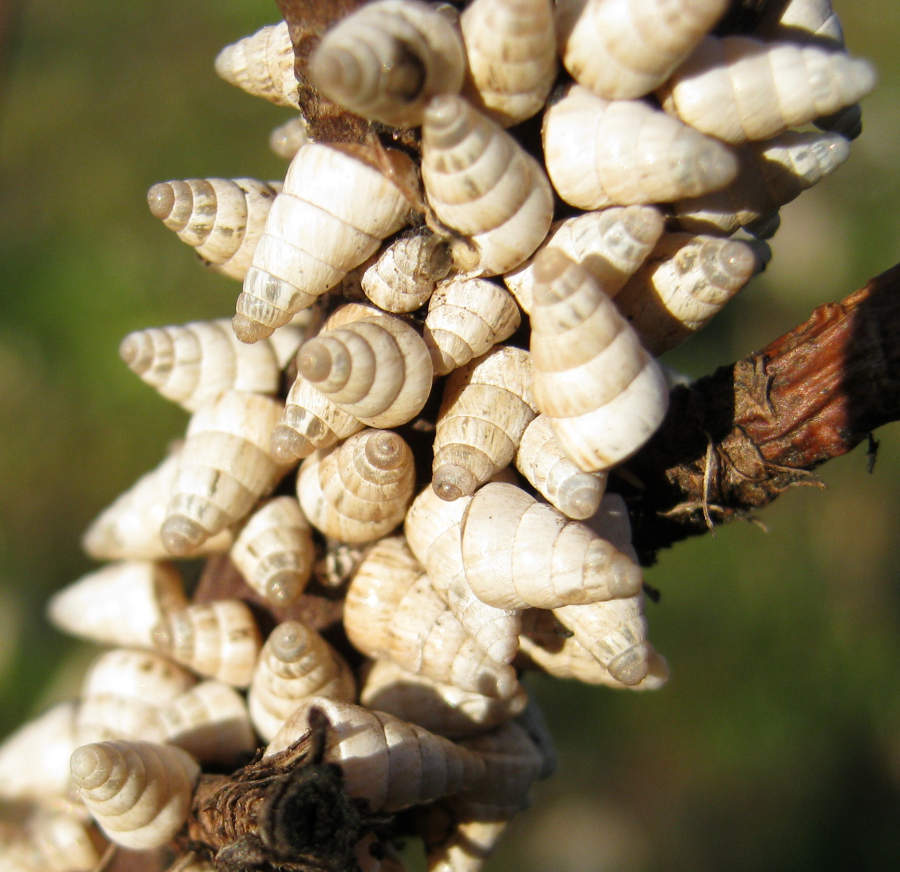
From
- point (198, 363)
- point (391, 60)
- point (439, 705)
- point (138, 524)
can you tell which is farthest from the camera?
point (138, 524)

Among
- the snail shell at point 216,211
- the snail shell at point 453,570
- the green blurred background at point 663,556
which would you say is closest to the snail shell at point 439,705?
the snail shell at point 453,570

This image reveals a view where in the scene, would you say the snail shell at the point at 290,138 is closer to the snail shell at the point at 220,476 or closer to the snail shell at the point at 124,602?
the snail shell at the point at 220,476

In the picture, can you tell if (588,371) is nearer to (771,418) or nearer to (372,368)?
(372,368)

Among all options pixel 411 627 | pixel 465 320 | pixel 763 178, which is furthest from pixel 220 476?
pixel 763 178

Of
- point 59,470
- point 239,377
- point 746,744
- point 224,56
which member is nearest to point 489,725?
point 239,377

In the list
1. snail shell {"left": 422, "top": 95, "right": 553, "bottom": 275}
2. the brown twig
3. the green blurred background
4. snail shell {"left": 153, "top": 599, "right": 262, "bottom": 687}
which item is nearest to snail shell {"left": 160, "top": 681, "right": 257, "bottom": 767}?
snail shell {"left": 153, "top": 599, "right": 262, "bottom": 687}

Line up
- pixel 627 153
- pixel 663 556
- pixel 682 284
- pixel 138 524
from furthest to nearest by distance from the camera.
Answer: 1. pixel 663 556
2. pixel 138 524
3. pixel 682 284
4. pixel 627 153
